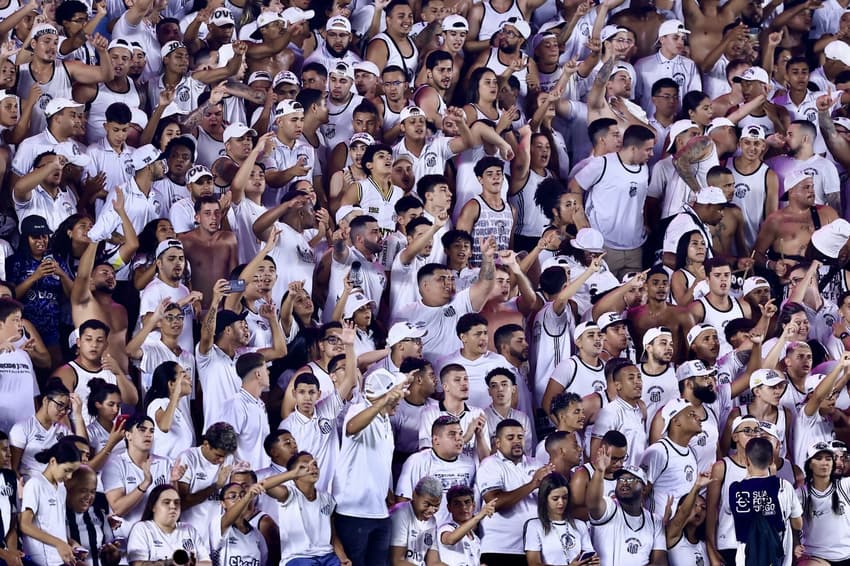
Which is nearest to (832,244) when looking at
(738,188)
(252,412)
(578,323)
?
(738,188)

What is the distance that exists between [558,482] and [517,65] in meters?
4.07

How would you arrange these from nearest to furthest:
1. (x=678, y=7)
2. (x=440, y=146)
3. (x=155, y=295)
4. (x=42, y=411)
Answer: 1. (x=42, y=411)
2. (x=155, y=295)
3. (x=440, y=146)
4. (x=678, y=7)

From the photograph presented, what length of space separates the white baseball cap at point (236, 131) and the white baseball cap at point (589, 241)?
2.46 metres

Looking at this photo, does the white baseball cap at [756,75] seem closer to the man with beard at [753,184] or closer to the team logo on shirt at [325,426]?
the man with beard at [753,184]

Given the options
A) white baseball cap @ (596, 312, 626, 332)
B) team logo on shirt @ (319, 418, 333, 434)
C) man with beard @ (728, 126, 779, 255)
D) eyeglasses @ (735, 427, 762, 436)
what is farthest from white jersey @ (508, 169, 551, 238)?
team logo on shirt @ (319, 418, 333, 434)

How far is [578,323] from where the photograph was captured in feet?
50.7

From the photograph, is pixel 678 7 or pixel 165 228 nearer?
pixel 165 228

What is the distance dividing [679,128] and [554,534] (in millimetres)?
4084

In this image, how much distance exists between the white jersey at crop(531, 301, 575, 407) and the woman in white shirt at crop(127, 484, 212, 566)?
2.87 m

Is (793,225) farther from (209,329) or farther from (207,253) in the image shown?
(209,329)

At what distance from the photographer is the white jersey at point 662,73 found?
57.4ft

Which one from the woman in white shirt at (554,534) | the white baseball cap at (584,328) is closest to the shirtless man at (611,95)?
the white baseball cap at (584,328)

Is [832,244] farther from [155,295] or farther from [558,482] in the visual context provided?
[155,295]

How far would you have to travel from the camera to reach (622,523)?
1416cm
